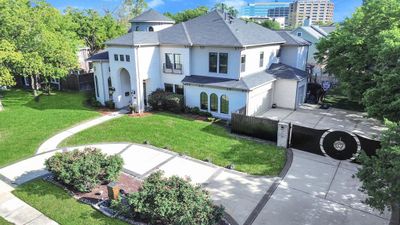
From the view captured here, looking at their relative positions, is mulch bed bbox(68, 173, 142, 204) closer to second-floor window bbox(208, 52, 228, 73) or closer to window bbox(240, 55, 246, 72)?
second-floor window bbox(208, 52, 228, 73)

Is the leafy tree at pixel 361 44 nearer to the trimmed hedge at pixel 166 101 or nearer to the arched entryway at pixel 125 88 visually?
the trimmed hedge at pixel 166 101

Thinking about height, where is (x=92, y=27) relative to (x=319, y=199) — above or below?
above

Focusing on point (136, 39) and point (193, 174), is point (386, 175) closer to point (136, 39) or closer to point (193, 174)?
point (193, 174)

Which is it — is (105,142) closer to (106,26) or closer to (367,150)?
(367,150)

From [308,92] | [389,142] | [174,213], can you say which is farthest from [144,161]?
[308,92]

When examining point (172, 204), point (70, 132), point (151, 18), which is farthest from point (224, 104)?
point (151, 18)

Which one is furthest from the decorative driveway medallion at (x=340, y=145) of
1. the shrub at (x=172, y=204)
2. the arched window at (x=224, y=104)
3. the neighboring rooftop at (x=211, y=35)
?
the neighboring rooftop at (x=211, y=35)
